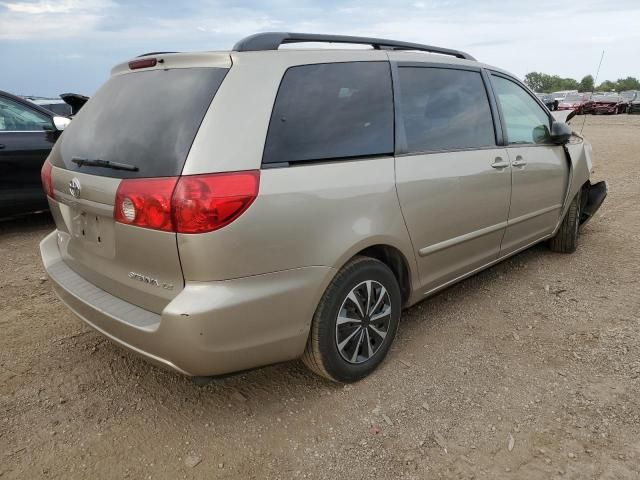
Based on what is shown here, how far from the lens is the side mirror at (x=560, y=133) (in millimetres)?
4020

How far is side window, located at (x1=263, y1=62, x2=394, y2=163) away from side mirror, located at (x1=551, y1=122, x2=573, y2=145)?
1.99 m

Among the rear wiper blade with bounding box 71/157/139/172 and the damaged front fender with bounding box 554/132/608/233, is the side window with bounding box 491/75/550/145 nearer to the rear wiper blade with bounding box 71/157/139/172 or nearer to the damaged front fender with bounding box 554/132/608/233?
the damaged front fender with bounding box 554/132/608/233

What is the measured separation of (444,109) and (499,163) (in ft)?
1.99

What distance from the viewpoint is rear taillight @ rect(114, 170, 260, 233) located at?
1956 millimetres

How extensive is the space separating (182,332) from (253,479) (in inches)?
26.9

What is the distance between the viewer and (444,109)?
313 cm

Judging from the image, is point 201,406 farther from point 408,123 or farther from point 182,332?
point 408,123

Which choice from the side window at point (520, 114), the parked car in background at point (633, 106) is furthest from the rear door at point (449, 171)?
the parked car in background at point (633, 106)

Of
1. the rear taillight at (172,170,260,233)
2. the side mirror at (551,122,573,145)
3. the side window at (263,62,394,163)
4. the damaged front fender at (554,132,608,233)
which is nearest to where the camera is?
the rear taillight at (172,170,260,233)

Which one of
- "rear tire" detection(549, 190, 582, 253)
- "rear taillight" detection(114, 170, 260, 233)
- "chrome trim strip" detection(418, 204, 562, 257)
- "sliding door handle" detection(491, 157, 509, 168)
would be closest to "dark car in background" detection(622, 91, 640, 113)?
Result: "rear tire" detection(549, 190, 582, 253)

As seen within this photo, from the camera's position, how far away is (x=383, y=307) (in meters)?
2.74

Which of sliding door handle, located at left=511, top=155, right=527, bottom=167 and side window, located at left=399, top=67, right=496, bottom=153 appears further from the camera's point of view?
sliding door handle, located at left=511, top=155, right=527, bottom=167

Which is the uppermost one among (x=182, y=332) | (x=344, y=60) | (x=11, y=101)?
(x=344, y=60)

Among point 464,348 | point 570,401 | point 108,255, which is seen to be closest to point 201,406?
point 108,255
